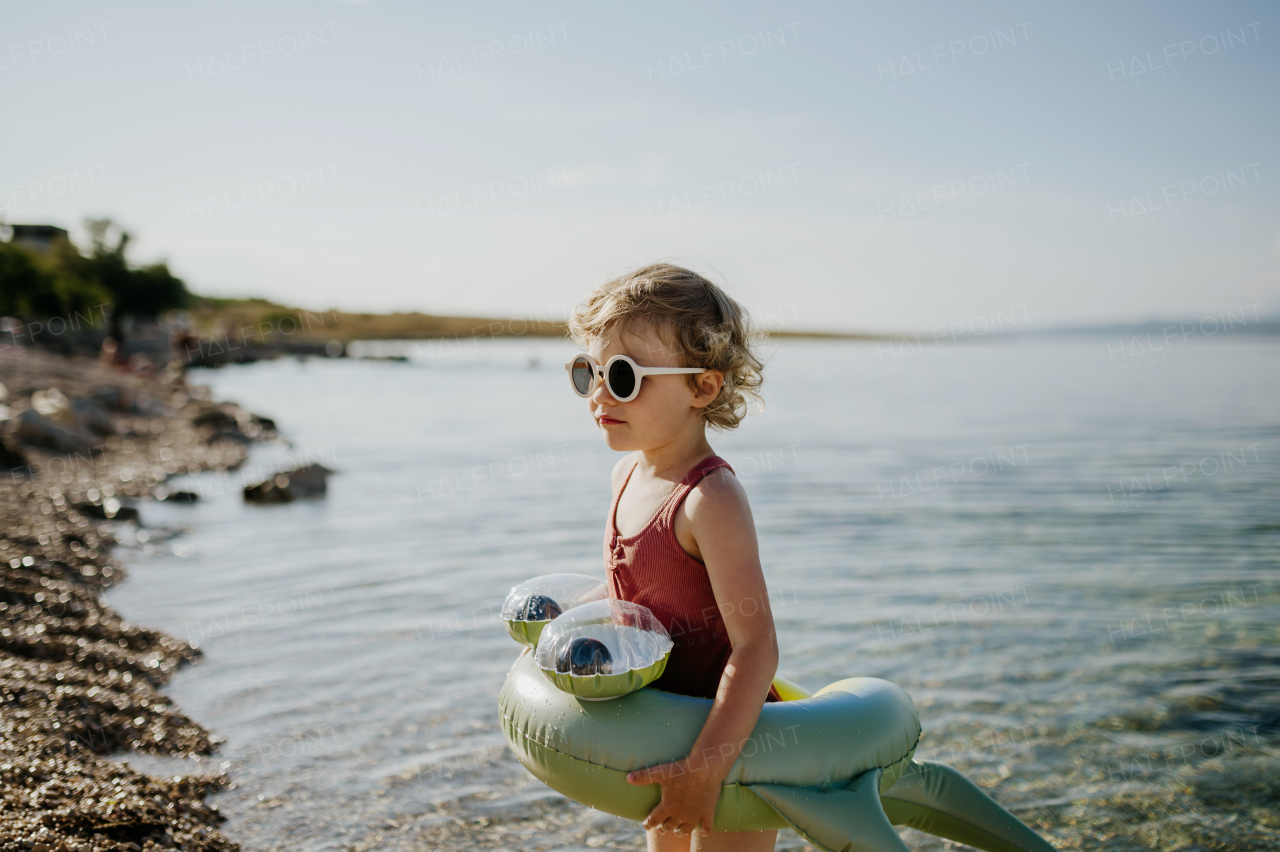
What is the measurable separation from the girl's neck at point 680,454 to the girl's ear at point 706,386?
0.08m

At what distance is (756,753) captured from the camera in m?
2.15

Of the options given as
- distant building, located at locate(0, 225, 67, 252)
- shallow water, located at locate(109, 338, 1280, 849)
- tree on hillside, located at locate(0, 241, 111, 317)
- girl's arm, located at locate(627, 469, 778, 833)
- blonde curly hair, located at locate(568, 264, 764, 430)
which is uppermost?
distant building, located at locate(0, 225, 67, 252)

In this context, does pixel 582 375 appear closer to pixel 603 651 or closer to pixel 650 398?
pixel 650 398

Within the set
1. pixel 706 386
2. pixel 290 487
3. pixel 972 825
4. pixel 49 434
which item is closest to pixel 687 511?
pixel 706 386

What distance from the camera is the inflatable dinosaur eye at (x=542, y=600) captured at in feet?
8.36

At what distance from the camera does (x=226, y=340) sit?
6419 cm

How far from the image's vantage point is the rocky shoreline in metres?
2.81

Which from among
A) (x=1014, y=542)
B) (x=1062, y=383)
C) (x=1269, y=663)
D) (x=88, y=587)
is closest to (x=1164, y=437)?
(x=1014, y=542)

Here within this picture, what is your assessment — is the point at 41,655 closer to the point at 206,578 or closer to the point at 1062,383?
the point at 206,578

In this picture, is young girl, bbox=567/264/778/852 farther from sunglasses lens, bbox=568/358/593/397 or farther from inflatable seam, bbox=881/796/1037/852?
inflatable seam, bbox=881/796/1037/852

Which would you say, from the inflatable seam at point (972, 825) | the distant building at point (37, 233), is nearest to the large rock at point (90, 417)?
the inflatable seam at point (972, 825)

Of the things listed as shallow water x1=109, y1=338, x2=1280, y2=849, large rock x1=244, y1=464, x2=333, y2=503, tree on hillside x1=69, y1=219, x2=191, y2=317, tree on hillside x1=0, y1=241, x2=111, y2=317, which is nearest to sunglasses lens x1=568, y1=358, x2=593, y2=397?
shallow water x1=109, y1=338, x2=1280, y2=849

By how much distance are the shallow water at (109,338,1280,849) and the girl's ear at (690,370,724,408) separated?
18.6 inches

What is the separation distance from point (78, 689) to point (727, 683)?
3294 millimetres
